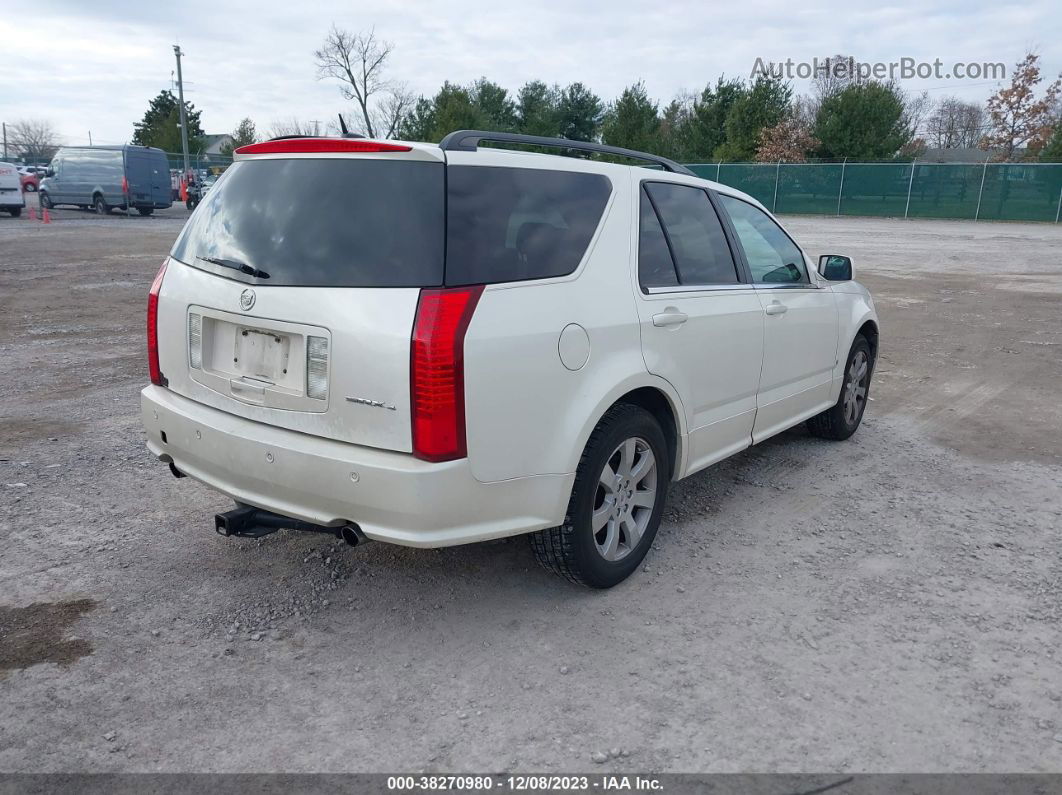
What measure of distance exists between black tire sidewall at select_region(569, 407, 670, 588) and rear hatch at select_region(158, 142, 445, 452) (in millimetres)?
790

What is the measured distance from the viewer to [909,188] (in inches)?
1367

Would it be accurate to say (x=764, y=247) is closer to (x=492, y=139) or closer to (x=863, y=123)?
(x=492, y=139)

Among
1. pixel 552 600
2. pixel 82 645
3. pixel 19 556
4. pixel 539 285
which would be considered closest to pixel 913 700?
pixel 552 600

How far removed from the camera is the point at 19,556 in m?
3.78

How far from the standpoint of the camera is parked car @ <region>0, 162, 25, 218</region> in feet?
87.2

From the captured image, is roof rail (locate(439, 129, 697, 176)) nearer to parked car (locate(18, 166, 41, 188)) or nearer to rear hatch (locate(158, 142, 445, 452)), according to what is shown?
rear hatch (locate(158, 142, 445, 452))

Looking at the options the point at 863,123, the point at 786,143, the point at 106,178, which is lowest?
the point at 106,178

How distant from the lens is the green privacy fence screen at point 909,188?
31.8m

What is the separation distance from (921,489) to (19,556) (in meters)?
4.72

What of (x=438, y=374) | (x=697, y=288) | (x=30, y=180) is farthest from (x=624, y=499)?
(x=30, y=180)

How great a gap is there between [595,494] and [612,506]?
0.66 ft

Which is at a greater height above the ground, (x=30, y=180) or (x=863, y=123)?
(x=863, y=123)

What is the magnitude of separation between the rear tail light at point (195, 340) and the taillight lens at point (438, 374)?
108cm

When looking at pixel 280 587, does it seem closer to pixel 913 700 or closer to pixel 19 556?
pixel 19 556
